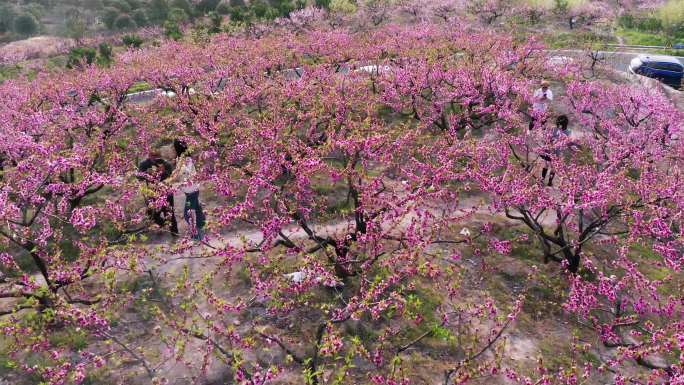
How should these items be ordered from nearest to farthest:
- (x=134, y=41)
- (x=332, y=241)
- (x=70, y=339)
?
(x=70, y=339) < (x=332, y=241) < (x=134, y=41)

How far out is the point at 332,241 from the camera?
30.2ft

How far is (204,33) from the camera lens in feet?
123

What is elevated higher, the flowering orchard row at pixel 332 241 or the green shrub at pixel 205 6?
the green shrub at pixel 205 6

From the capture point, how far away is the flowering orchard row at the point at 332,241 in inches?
282

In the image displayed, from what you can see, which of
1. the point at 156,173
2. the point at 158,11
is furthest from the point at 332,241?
the point at 158,11

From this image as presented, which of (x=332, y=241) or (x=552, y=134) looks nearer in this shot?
(x=332, y=241)

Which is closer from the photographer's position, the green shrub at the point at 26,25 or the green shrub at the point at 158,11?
the green shrub at the point at 26,25

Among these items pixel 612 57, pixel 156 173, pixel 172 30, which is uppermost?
pixel 172 30

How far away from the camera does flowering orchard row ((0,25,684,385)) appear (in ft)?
23.5

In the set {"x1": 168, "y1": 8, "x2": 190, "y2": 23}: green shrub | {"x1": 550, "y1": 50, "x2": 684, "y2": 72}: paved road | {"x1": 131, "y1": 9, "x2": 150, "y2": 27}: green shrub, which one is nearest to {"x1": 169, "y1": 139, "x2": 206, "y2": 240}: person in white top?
{"x1": 550, "y1": 50, "x2": 684, "y2": 72}: paved road

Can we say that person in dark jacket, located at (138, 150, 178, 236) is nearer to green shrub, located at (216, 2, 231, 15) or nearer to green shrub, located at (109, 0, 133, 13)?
green shrub, located at (216, 2, 231, 15)

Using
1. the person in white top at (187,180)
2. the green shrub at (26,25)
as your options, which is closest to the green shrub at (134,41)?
the green shrub at (26,25)

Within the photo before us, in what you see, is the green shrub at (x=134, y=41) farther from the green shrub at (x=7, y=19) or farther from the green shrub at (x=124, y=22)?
the green shrub at (x=7, y=19)

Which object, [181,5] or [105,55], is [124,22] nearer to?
[181,5]
